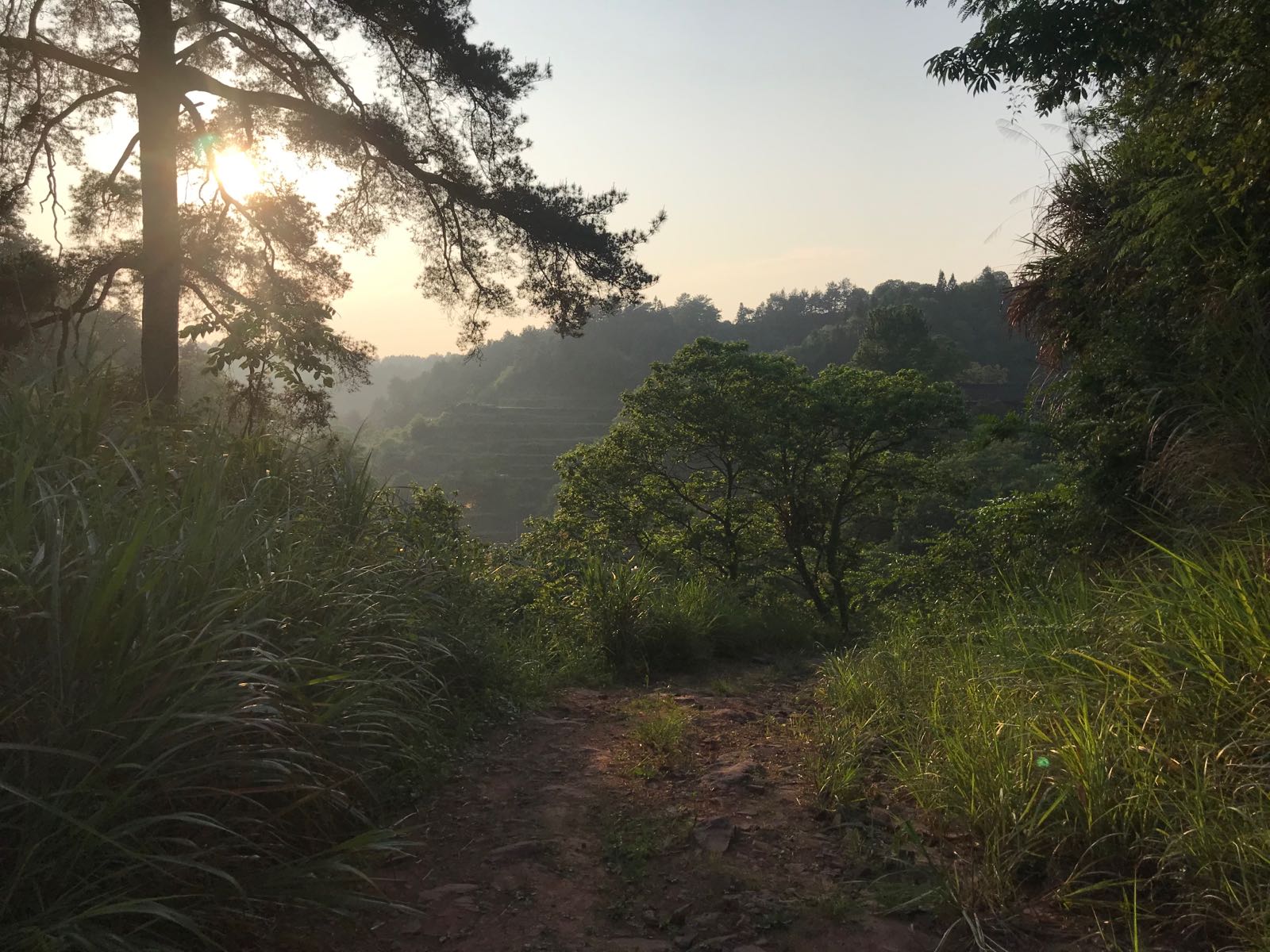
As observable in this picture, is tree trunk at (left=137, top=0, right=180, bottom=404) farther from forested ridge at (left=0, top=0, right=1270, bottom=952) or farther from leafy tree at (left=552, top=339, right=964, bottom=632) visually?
leafy tree at (left=552, top=339, right=964, bottom=632)

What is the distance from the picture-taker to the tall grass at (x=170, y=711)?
2039mm

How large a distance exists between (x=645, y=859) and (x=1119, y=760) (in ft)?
5.10

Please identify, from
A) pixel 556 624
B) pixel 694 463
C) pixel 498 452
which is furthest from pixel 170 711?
pixel 498 452

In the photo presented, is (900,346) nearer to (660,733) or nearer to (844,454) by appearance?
(844,454)

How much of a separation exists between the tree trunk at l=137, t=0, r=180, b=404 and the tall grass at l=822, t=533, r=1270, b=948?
7218 millimetres

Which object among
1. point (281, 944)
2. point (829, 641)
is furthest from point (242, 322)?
point (829, 641)

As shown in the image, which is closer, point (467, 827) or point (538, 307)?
point (467, 827)

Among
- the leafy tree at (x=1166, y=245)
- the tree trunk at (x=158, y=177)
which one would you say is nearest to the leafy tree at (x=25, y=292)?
the tree trunk at (x=158, y=177)

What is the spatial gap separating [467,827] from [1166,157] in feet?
17.4

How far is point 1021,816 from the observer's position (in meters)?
2.66

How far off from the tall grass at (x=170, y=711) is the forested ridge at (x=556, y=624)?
0.02 m

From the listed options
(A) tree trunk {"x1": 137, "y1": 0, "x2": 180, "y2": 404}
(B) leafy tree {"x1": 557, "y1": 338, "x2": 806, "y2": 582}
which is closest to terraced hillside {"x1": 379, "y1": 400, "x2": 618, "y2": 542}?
(B) leafy tree {"x1": 557, "y1": 338, "x2": 806, "y2": 582}

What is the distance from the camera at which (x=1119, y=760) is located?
2.69m

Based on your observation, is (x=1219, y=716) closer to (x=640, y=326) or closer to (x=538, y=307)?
(x=538, y=307)
